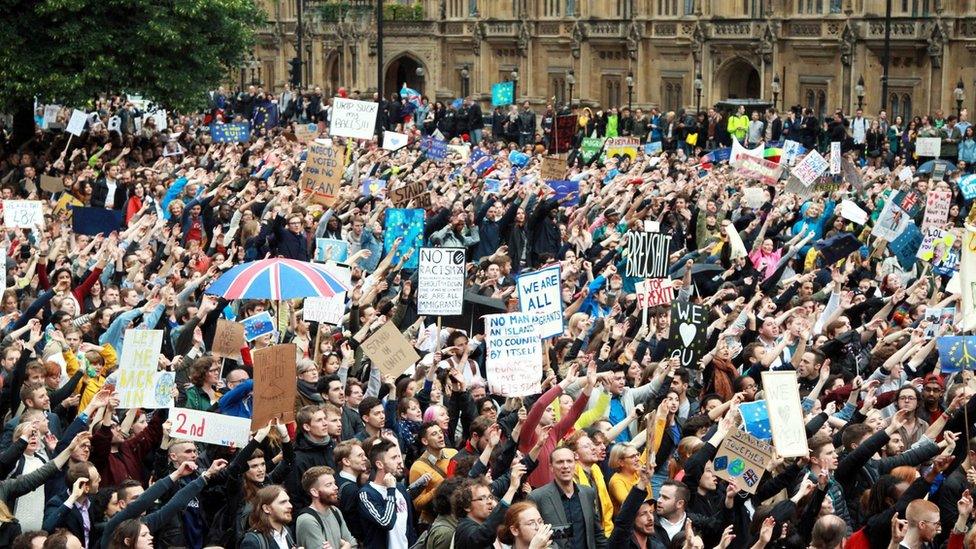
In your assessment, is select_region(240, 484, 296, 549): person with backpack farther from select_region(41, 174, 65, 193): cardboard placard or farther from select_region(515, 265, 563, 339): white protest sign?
select_region(41, 174, 65, 193): cardboard placard

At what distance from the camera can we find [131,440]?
472 inches

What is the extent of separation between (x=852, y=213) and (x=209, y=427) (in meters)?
13.0

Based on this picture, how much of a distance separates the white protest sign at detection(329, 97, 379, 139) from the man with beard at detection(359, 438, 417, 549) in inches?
768

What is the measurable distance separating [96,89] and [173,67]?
6.20 feet

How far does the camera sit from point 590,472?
11.1 meters

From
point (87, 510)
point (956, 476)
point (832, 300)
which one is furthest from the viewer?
point (832, 300)

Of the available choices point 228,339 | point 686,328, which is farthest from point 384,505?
point 686,328

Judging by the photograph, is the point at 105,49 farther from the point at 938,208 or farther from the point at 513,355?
the point at 513,355

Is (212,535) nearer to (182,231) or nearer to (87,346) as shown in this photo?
(87,346)

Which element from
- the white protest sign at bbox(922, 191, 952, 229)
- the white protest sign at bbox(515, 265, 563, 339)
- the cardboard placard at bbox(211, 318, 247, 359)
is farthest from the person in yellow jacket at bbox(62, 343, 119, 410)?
the white protest sign at bbox(922, 191, 952, 229)

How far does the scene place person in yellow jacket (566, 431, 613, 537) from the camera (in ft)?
36.0

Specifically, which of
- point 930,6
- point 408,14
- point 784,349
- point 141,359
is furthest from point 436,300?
A: point 408,14

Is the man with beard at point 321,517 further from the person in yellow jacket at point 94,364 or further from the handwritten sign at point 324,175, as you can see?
the handwritten sign at point 324,175

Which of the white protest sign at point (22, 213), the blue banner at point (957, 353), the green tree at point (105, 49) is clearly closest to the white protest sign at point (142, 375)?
the blue banner at point (957, 353)
